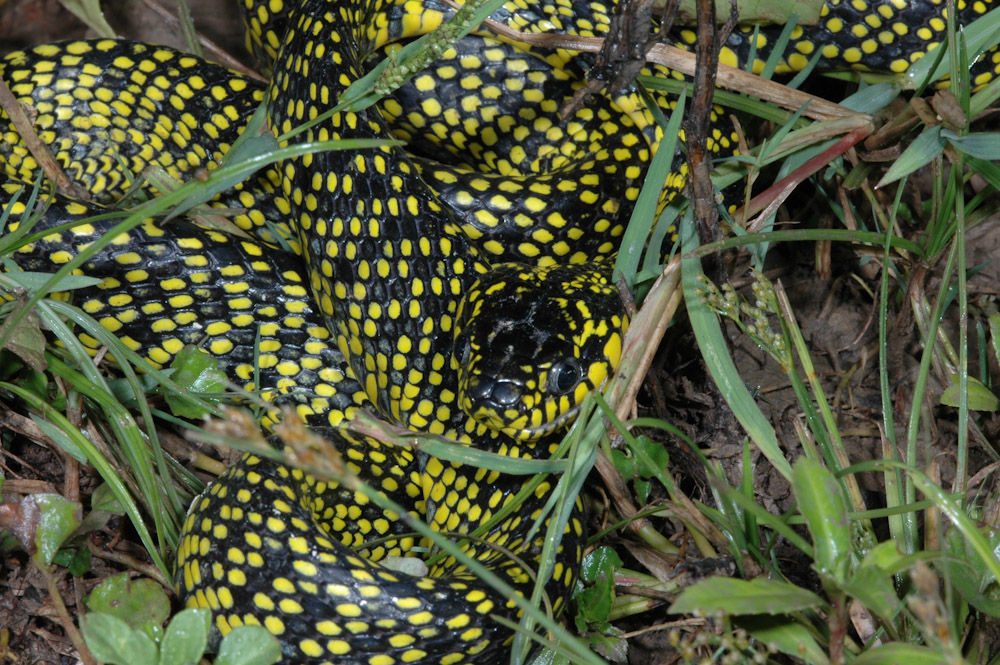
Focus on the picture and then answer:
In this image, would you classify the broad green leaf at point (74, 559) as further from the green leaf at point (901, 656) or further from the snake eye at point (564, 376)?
the green leaf at point (901, 656)

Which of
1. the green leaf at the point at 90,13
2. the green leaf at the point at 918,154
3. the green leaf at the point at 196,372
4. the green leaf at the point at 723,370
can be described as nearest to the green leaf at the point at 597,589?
the green leaf at the point at 723,370

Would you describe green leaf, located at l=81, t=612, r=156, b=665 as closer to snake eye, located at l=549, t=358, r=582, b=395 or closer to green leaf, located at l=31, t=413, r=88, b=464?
green leaf, located at l=31, t=413, r=88, b=464

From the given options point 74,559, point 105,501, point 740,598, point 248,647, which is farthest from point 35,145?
point 740,598

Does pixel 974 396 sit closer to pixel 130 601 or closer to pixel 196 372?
pixel 196 372

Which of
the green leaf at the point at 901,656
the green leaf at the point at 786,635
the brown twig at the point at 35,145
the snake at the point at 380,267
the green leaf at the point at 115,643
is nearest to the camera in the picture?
the green leaf at the point at 901,656

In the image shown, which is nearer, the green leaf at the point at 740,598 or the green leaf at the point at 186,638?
the green leaf at the point at 740,598
